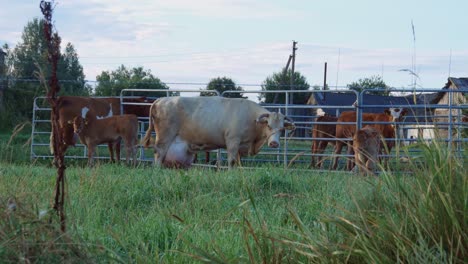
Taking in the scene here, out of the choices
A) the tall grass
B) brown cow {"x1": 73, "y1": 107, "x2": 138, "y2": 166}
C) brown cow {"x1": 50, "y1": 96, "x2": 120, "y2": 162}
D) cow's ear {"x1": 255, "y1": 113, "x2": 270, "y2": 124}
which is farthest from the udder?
the tall grass

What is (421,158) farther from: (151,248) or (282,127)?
(282,127)

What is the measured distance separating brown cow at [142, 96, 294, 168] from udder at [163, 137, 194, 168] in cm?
2

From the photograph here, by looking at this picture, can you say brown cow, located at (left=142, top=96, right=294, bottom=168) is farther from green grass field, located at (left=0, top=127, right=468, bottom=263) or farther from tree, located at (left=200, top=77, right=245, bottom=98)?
tree, located at (left=200, top=77, right=245, bottom=98)

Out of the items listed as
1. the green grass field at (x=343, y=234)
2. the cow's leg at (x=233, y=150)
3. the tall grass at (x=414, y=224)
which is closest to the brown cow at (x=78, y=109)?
the cow's leg at (x=233, y=150)

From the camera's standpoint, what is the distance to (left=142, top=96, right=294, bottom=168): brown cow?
13.3 m

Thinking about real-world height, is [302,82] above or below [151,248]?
above

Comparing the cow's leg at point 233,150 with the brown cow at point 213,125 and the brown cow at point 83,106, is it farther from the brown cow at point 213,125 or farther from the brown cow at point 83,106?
the brown cow at point 83,106

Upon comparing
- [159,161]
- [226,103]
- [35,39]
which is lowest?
[159,161]

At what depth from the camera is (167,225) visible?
197 inches

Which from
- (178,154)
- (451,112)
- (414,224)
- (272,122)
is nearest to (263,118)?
(272,122)

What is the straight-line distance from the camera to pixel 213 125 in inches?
530

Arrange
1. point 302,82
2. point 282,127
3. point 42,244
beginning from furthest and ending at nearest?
point 302,82 → point 282,127 → point 42,244

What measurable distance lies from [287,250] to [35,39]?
69.0m

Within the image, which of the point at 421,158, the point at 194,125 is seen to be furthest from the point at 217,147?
the point at 421,158
